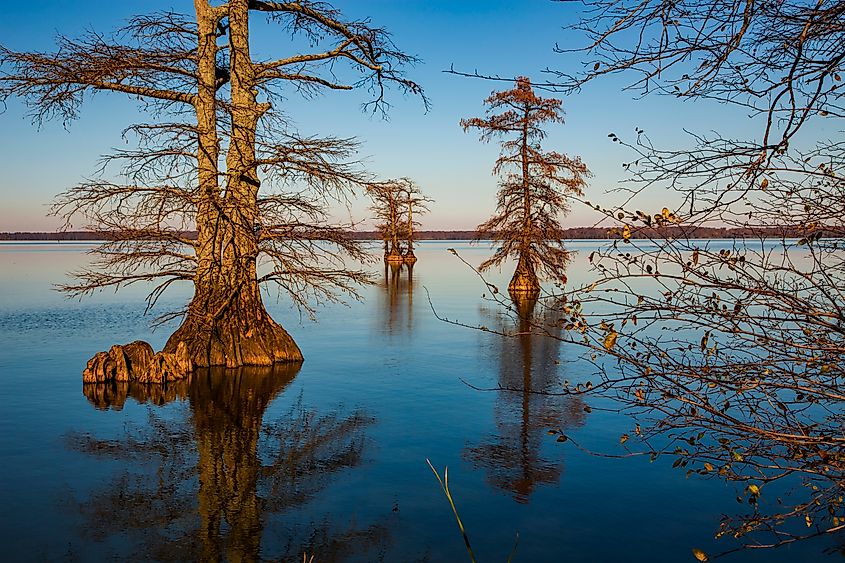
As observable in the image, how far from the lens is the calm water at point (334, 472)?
6668 mm

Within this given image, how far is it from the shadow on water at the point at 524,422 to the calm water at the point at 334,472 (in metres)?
0.04

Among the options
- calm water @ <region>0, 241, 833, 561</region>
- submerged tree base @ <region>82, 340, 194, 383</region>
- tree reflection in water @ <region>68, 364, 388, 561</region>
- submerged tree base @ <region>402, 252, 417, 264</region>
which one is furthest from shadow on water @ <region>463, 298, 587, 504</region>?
submerged tree base @ <region>402, 252, 417, 264</region>

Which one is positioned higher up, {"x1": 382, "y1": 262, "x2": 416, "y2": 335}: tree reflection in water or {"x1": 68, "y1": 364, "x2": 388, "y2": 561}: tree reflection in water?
{"x1": 382, "y1": 262, "x2": 416, "y2": 335}: tree reflection in water

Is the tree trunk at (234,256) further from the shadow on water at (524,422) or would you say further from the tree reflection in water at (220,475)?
the shadow on water at (524,422)

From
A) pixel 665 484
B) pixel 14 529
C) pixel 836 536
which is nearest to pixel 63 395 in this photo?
pixel 14 529

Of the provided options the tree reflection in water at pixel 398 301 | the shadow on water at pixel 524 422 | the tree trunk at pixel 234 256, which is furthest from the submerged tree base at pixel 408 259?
the tree trunk at pixel 234 256

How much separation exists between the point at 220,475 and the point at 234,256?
7.49m

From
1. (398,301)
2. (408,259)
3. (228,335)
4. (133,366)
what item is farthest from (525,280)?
(408,259)

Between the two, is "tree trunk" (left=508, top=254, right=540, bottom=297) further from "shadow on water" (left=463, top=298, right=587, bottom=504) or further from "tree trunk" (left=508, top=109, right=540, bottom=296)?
"shadow on water" (left=463, top=298, right=587, bottom=504)

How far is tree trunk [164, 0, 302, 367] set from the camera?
1498 cm

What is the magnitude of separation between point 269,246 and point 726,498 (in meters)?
10.4

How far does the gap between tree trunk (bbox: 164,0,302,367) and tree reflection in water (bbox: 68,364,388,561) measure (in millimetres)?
2027

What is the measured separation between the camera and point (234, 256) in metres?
15.2

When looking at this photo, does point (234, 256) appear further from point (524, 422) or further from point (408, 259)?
point (408, 259)
